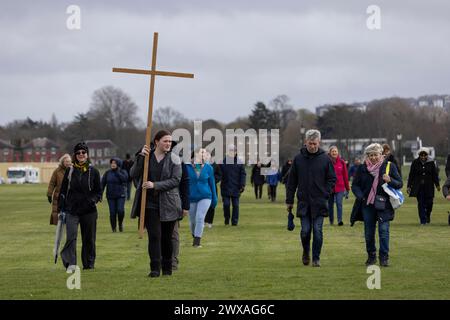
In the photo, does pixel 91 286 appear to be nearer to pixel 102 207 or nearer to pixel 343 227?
pixel 343 227

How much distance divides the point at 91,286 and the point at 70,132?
→ 16948 cm

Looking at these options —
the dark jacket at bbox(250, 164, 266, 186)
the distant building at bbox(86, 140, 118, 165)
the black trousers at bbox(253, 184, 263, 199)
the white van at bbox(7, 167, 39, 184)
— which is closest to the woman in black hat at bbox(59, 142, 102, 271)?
the dark jacket at bbox(250, 164, 266, 186)

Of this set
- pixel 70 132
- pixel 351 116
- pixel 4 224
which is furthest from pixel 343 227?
pixel 70 132

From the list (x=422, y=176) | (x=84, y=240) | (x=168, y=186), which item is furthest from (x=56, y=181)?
(x=422, y=176)

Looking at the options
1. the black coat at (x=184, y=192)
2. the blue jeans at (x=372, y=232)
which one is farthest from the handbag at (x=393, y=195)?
the black coat at (x=184, y=192)

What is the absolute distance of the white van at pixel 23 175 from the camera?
11500cm

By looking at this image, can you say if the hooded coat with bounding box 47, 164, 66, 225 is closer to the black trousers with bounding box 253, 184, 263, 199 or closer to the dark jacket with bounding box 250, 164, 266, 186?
the dark jacket with bounding box 250, 164, 266, 186

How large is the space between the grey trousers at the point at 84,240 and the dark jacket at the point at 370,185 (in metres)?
4.21

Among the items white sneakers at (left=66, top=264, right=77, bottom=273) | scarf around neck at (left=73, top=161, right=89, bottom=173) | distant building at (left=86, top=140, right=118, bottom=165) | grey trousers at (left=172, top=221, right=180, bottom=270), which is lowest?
white sneakers at (left=66, top=264, right=77, bottom=273)

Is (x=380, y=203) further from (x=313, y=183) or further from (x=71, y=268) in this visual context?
(x=71, y=268)

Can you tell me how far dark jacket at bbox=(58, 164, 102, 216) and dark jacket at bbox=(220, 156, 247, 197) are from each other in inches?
469

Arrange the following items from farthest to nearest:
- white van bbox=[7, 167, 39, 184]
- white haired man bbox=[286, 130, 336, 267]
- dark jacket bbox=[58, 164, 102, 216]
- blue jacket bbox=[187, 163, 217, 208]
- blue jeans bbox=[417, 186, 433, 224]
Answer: white van bbox=[7, 167, 39, 184] < blue jeans bbox=[417, 186, 433, 224] < blue jacket bbox=[187, 163, 217, 208] < dark jacket bbox=[58, 164, 102, 216] < white haired man bbox=[286, 130, 336, 267]

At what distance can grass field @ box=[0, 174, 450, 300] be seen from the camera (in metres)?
13.0

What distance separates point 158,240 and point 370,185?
378 centimetres
